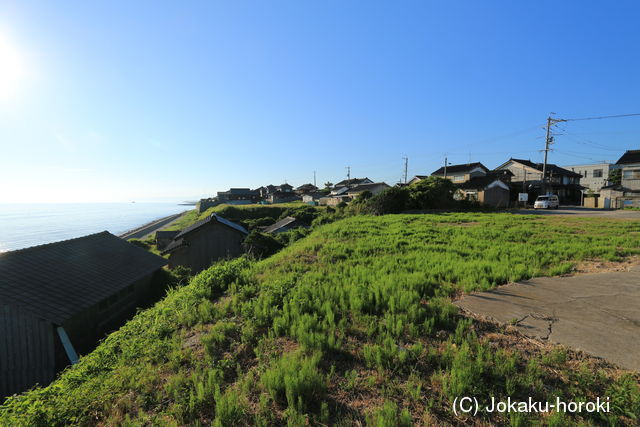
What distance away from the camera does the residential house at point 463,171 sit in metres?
42.7

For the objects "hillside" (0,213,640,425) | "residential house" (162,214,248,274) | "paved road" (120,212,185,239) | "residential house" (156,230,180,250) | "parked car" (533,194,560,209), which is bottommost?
"paved road" (120,212,185,239)

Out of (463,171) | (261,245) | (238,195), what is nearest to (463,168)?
(463,171)

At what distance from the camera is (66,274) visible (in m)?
11.6

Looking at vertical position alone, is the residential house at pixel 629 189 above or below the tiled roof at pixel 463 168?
below

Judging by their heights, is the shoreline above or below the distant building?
below

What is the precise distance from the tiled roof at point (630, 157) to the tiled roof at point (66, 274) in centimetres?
5313

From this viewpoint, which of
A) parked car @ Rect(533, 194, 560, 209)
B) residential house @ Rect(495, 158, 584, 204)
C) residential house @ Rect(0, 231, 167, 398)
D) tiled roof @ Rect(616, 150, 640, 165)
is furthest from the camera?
residential house @ Rect(495, 158, 584, 204)

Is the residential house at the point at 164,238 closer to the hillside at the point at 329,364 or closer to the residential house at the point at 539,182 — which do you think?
the hillside at the point at 329,364

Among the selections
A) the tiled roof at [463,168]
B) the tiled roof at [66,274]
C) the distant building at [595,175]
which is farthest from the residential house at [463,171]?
the tiled roof at [66,274]

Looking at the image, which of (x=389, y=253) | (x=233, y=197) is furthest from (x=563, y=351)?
(x=233, y=197)

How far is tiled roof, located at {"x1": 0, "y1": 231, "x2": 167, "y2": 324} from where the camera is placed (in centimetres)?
913

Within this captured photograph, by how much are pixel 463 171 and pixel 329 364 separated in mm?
49297

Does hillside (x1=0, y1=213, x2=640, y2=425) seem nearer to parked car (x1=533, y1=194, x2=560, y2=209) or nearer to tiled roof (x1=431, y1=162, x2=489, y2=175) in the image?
parked car (x1=533, y1=194, x2=560, y2=209)

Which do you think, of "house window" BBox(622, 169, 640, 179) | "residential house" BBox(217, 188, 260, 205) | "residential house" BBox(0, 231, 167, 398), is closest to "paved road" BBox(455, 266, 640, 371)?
"residential house" BBox(0, 231, 167, 398)
